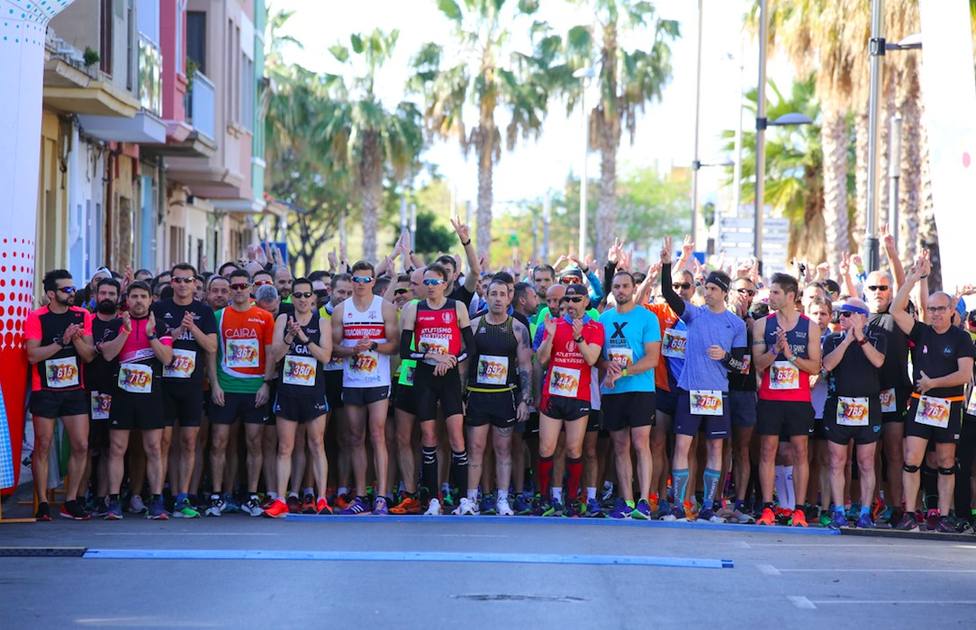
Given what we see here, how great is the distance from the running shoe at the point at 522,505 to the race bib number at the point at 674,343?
1.76m

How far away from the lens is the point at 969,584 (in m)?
10.8

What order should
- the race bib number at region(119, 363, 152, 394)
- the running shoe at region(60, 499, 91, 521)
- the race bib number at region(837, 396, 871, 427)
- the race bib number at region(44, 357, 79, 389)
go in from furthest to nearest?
the race bib number at region(837, 396, 871, 427) < the race bib number at region(119, 363, 152, 394) < the running shoe at region(60, 499, 91, 521) < the race bib number at region(44, 357, 79, 389)

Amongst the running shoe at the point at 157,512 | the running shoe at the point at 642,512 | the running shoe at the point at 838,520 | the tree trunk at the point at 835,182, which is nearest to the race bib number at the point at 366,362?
the running shoe at the point at 157,512

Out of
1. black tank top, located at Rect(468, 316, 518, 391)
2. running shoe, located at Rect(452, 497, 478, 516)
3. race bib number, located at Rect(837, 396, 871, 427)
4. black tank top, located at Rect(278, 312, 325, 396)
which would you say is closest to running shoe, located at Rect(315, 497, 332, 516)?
black tank top, located at Rect(278, 312, 325, 396)

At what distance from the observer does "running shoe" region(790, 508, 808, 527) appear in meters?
14.0

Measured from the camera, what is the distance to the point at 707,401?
13984 millimetres

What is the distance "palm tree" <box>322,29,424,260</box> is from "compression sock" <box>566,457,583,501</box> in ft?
134

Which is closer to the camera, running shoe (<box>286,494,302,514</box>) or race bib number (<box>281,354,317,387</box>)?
race bib number (<box>281,354,317,387</box>)

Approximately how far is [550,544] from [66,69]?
936cm

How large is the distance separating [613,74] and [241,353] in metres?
37.3

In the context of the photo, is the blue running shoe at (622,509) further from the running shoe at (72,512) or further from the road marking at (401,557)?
the running shoe at (72,512)

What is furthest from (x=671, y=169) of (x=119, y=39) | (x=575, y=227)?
(x=119, y=39)

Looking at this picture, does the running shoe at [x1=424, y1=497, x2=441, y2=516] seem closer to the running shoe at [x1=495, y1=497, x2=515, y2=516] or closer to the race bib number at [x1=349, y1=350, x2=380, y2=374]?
the running shoe at [x1=495, y1=497, x2=515, y2=516]

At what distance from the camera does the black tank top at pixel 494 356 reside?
14.0 metres
